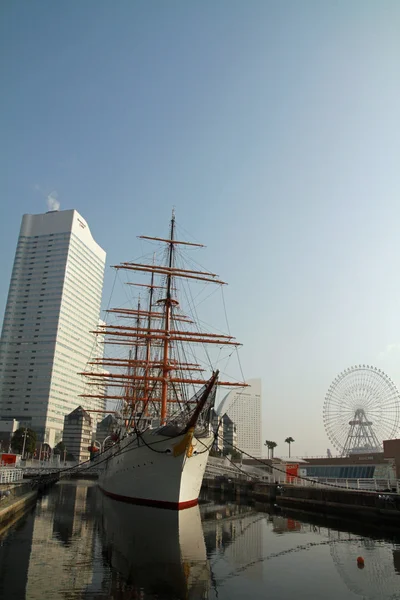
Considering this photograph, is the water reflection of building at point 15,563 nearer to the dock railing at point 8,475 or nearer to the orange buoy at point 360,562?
the orange buoy at point 360,562

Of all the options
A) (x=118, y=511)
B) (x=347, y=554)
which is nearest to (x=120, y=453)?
(x=118, y=511)

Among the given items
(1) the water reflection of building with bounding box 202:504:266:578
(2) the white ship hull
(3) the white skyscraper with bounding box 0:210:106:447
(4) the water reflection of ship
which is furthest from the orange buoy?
(3) the white skyscraper with bounding box 0:210:106:447

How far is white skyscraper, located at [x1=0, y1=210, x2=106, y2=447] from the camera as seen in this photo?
134125 mm

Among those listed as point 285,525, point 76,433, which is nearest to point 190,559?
point 285,525

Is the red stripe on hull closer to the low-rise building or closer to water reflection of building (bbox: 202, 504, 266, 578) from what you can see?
water reflection of building (bbox: 202, 504, 266, 578)

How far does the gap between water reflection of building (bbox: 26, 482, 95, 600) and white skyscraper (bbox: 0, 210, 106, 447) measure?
358ft

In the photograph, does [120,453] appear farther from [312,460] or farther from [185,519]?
[312,460]

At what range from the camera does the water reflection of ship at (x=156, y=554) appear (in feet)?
39.0

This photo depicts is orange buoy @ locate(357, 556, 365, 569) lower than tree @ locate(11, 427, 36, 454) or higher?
lower

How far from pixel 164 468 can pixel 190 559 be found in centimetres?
1091

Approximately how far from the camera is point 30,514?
2662 cm

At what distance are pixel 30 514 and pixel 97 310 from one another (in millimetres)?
139183

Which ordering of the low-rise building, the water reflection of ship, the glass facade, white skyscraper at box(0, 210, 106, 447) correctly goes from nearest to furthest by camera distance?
1. the water reflection of ship
2. the glass facade
3. the low-rise building
4. white skyscraper at box(0, 210, 106, 447)

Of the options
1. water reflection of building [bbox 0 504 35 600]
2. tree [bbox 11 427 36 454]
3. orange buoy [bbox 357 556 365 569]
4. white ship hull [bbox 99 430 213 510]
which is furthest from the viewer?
tree [bbox 11 427 36 454]
